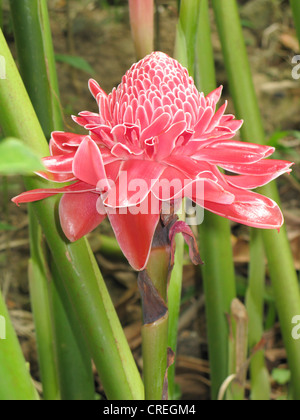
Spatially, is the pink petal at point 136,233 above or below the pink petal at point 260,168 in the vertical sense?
below

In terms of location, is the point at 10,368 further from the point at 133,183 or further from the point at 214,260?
the point at 214,260

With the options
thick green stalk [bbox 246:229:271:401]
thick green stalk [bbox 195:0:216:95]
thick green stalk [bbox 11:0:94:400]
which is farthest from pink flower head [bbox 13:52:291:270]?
thick green stalk [bbox 246:229:271:401]

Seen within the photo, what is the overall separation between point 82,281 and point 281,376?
2.03ft

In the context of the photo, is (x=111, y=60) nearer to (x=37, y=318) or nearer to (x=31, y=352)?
(x=31, y=352)

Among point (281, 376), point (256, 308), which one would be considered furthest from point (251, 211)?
point (281, 376)

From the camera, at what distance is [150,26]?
1.38 ft

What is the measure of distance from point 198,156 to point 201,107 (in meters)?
0.04

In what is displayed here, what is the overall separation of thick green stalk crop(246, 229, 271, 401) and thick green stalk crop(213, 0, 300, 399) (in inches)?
4.4

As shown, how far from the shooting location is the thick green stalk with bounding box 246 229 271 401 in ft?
2.09

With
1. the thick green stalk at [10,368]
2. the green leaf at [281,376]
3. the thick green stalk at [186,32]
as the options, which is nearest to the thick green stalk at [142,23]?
the thick green stalk at [186,32]

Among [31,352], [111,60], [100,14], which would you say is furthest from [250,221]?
[100,14]

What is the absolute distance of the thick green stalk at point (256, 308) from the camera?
637 millimetres

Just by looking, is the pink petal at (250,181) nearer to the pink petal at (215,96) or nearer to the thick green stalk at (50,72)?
the pink petal at (215,96)

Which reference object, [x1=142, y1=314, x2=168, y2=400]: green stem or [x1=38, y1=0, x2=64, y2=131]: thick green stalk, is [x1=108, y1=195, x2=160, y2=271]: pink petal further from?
[x1=38, y1=0, x2=64, y2=131]: thick green stalk
